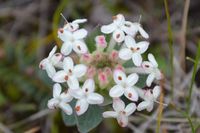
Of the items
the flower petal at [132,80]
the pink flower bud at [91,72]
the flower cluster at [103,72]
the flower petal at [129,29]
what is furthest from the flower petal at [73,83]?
the flower petal at [129,29]

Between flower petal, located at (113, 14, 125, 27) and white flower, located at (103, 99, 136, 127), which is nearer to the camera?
white flower, located at (103, 99, 136, 127)

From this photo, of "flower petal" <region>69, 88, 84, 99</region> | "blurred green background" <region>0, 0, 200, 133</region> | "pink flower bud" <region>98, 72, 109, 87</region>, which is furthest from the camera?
"blurred green background" <region>0, 0, 200, 133</region>

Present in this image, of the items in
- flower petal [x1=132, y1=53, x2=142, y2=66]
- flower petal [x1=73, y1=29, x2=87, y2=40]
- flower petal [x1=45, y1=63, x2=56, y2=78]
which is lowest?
flower petal [x1=132, y1=53, x2=142, y2=66]

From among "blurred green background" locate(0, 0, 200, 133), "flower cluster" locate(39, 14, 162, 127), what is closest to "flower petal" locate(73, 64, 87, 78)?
"flower cluster" locate(39, 14, 162, 127)

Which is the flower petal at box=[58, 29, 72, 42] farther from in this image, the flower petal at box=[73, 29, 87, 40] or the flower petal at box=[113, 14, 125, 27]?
the flower petal at box=[113, 14, 125, 27]

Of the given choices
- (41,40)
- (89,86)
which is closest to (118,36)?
(89,86)

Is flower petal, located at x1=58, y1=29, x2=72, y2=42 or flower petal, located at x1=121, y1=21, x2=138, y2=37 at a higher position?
flower petal, located at x1=58, y1=29, x2=72, y2=42

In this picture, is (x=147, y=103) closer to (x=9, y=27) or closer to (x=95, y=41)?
(x=95, y=41)

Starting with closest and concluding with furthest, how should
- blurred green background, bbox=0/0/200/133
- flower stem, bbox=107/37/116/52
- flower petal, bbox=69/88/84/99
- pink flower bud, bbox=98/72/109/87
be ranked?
flower petal, bbox=69/88/84/99, pink flower bud, bbox=98/72/109/87, flower stem, bbox=107/37/116/52, blurred green background, bbox=0/0/200/133
